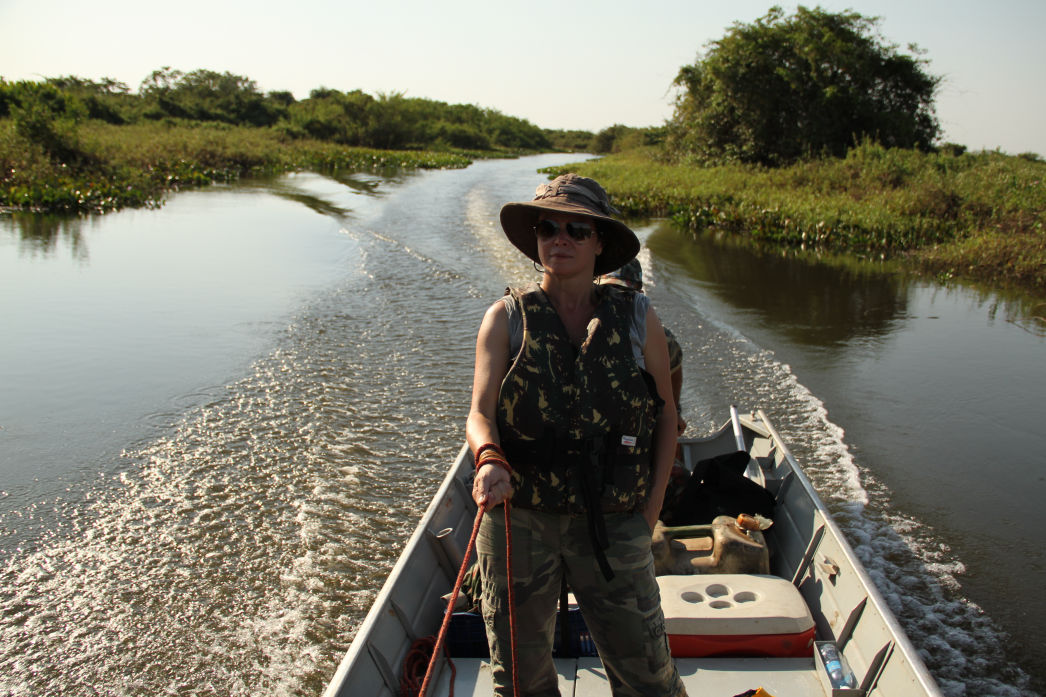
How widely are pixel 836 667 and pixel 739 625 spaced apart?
0.41 metres

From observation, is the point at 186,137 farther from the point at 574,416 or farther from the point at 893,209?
Result: the point at 574,416

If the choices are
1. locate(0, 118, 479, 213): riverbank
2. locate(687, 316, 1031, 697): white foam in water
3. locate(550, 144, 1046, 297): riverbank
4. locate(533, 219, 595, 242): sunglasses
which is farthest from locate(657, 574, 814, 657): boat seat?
locate(0, 118, 479, 213): riverbank

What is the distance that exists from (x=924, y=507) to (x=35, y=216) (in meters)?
21.1

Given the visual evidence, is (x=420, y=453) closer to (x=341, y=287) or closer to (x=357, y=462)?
(x=357, y=462)

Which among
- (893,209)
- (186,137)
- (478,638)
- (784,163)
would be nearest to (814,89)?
(784,163)

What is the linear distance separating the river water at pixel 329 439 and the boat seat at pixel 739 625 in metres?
1.25

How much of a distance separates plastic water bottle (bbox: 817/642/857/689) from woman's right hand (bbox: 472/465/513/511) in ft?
6.41

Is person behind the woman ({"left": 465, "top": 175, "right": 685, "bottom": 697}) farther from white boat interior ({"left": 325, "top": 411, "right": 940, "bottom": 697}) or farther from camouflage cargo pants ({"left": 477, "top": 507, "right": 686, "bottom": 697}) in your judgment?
white boat interior ({"left": 325, "top": 411, "right": 940, "bottom": 697})

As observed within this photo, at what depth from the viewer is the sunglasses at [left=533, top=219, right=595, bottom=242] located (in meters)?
2.24

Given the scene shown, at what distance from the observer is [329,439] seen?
691cm

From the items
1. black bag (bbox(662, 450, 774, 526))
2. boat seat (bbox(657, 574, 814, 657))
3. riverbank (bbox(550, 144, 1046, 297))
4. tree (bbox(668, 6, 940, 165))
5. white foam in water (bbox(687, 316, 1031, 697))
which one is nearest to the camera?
boat seat (bbox(657, 574, 814, 657))

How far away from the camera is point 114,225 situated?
18172 mm

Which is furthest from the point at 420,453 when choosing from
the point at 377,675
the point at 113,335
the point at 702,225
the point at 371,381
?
the point at 702,225

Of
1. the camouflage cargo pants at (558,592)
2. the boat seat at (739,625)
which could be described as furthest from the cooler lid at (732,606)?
the camouflage cargo pants at (558,592)
